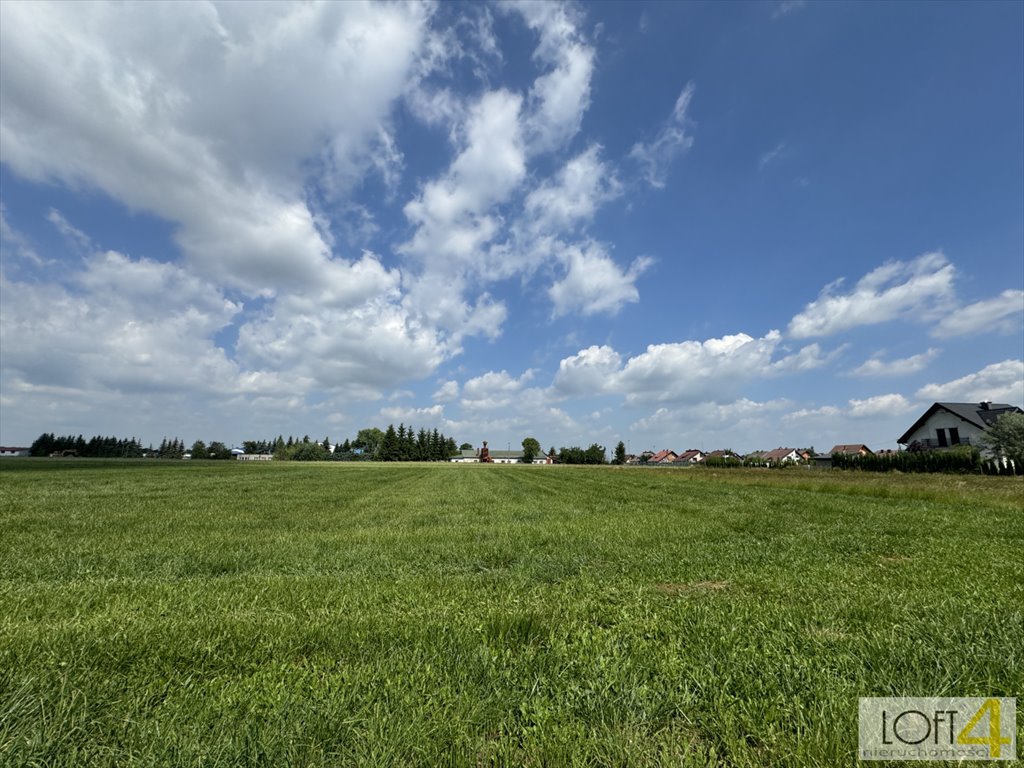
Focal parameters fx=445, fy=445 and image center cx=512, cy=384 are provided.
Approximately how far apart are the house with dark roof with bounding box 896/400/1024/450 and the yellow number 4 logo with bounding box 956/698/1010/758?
8884 cm

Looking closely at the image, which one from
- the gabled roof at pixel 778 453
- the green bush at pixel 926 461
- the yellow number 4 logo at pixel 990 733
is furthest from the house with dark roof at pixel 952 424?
the yellow number 4 logo at pixel 990 733

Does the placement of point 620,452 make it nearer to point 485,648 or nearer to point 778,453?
point 778,453

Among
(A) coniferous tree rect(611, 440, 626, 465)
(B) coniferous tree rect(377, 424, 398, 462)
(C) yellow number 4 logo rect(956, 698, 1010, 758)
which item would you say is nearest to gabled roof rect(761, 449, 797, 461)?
(A) coniferous tree rect(611, 440, 626, 465)

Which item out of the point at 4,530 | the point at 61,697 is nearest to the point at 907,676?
the point at 61,697

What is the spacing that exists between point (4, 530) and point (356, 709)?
1507cm

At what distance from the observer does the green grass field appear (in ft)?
8.98

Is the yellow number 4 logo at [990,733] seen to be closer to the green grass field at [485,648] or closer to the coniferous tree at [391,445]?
the green grass field at [485,648]

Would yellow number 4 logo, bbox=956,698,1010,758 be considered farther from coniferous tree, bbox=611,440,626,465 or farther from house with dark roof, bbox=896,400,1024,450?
coniferous tree, bbox=611,440,626,465

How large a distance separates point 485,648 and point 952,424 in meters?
98.1

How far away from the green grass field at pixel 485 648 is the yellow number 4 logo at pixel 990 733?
262mm

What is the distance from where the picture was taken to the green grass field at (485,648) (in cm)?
274

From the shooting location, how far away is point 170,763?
8.10 feet

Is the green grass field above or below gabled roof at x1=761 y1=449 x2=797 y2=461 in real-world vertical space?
below

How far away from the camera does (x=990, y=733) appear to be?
2857 millimetres
